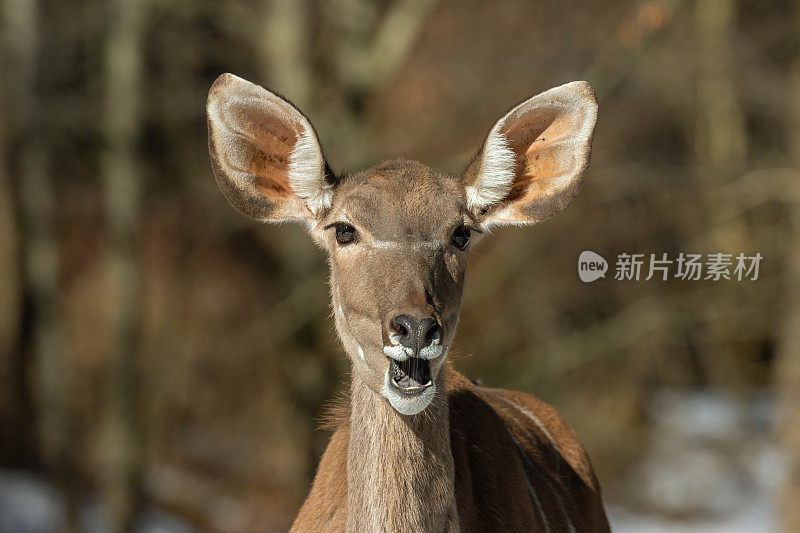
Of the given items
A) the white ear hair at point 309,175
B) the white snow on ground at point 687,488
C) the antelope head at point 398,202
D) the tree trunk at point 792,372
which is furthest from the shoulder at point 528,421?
the white snow on ground at point 687,488

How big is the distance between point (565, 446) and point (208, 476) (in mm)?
10472

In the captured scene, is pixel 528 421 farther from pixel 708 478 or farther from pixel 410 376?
pixel 708 478

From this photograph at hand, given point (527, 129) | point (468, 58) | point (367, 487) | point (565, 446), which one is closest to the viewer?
point (367, 487)

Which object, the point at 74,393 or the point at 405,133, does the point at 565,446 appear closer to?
the point at 405,133

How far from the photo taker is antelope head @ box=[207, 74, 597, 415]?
361cm

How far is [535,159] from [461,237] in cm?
61

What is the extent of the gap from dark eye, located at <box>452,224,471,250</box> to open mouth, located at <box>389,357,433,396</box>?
1.97ft

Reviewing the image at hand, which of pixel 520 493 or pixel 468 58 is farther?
pixel 468 58

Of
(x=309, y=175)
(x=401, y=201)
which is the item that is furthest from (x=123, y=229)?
(x=401, y=201)

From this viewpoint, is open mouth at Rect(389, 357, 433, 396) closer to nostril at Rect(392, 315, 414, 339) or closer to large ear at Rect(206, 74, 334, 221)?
nostril at Rect(392, 315, 414, 339)

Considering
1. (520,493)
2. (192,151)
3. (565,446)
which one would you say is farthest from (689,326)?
(520,493)

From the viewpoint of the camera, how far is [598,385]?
14359mm

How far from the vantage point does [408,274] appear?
368 cm

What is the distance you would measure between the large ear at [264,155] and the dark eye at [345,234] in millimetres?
261
